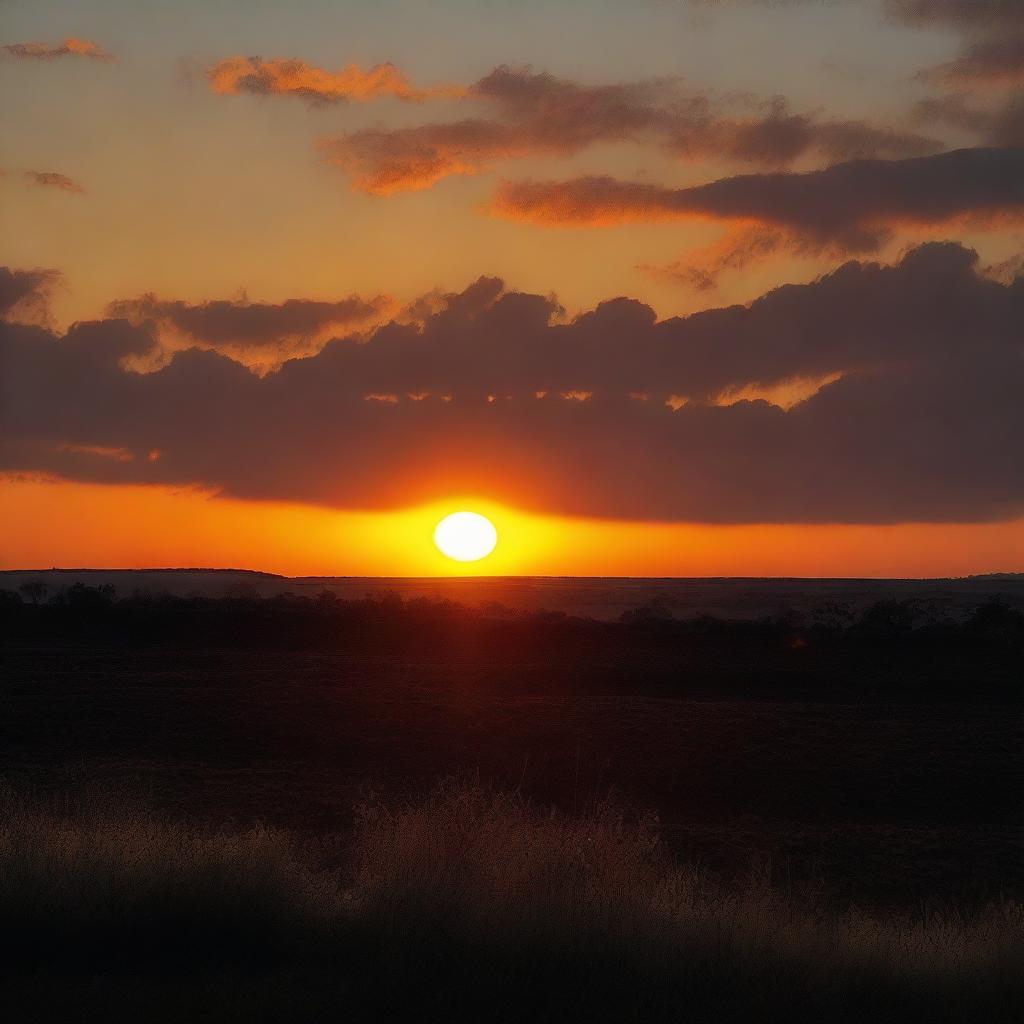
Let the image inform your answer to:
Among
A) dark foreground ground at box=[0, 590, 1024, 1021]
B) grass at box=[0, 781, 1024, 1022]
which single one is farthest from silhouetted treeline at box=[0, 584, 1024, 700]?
grass at box=[0, 781, 1024, 1022]

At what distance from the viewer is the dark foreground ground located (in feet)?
31.9

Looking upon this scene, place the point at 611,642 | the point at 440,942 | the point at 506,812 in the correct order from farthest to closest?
the point at 611,642
the point at 506,812
the point at 440,942

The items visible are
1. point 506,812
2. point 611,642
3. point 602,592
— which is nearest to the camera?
point 506,812

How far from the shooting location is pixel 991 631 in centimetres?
5128

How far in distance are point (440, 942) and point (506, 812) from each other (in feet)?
15.7

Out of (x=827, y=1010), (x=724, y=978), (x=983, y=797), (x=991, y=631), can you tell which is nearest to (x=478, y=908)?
(x=724, y=978)

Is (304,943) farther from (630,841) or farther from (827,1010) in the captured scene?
(827,1010)

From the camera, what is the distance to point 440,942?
988 centimetres

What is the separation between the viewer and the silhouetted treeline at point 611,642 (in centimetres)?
4219

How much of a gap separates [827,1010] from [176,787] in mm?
19410

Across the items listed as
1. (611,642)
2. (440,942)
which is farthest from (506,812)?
(611,642)

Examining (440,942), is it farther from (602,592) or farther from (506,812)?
(602,592)

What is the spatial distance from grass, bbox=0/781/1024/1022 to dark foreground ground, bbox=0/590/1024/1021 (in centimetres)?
3

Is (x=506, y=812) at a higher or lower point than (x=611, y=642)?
higher
